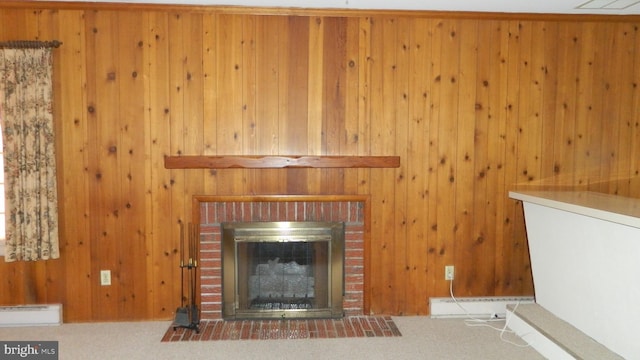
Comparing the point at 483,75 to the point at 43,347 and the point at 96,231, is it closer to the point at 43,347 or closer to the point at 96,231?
the point at 96,231

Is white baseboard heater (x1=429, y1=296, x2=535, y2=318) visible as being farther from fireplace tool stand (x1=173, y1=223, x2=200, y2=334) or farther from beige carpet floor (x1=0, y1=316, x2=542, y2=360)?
fireplace tool stand (x1=173, y1=223, x2=200, y2=334)

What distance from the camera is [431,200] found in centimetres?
380

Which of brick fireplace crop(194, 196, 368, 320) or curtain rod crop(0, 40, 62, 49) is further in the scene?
brick fireplace crop(194, 196, 368, 320)

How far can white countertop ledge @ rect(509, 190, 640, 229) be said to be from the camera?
2.45m

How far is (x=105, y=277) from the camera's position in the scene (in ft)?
12.1

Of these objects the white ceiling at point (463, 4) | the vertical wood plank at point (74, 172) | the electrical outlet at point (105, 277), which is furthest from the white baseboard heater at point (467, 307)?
the vertical wood plank at point (74, 172)

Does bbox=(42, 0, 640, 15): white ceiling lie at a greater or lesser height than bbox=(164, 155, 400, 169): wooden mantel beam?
greater

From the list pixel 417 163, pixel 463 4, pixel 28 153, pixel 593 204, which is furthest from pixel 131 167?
pixel 593 204

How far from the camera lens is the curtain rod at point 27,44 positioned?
3.42 m

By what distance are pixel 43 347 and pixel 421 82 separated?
3229 millimetres

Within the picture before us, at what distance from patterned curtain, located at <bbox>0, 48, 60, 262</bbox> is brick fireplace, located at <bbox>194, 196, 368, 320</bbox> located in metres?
1.05

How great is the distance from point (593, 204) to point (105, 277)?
334 cm

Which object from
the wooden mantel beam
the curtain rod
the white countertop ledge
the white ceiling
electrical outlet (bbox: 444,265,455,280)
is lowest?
electrical outlet (bbox: 444,265,455,280)

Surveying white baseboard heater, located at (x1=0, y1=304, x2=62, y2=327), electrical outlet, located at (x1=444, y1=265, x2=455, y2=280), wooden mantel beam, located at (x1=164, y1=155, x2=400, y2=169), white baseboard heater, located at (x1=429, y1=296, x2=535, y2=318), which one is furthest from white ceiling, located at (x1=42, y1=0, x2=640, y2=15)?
white baseboard heater, located at (x1=0, y1=304, x2=62, y2=327)
